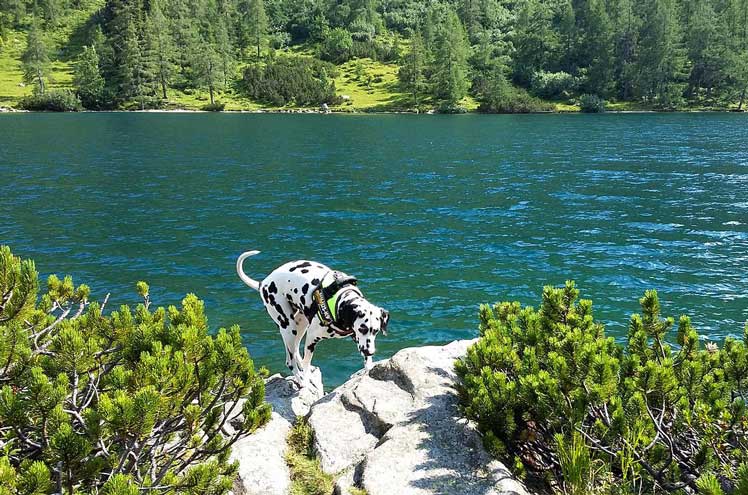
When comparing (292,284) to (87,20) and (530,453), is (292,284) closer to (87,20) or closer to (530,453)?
(530,453)

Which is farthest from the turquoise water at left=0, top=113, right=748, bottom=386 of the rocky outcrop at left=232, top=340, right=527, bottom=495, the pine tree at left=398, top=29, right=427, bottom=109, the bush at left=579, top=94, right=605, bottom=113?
the pine tree at left=398, top=29, right=427, bottom=109

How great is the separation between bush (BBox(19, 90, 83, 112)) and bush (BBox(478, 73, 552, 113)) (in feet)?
325

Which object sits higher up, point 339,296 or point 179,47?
point 179,47

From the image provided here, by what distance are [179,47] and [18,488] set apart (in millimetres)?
182300

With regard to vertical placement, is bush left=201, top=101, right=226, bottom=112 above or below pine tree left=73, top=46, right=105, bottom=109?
below

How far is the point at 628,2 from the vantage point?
506 feet

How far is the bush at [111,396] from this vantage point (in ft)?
15.8

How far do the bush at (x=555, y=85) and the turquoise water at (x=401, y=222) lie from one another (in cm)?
7884

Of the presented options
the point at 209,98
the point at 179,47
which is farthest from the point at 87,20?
the point at 209,98

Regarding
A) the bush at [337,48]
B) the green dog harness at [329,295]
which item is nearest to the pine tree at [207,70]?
the bush at [337,48]

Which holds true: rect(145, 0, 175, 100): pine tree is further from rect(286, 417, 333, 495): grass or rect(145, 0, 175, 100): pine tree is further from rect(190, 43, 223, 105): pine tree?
rect(286, 417, 333, 495): grass

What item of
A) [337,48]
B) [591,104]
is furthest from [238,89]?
[591,104]

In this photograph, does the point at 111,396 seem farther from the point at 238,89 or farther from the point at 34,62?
the point at 34,62

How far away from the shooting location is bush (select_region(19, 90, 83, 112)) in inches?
4924
